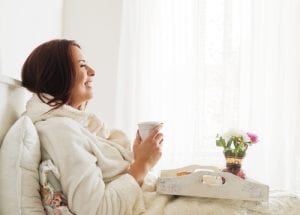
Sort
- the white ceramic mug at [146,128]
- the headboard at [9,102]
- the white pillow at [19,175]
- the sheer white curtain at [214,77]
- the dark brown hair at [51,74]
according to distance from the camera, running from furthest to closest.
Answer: the sheer white curtain at [214,77], the white ceramic mug at [146,128], the dark brown hair at [51,74], the headboard at [9,102], the white pillow at [19,175]

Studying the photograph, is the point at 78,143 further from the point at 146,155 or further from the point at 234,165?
the point at 234,165

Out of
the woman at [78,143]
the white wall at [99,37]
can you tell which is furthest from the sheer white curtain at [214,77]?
the woman at [78,143]

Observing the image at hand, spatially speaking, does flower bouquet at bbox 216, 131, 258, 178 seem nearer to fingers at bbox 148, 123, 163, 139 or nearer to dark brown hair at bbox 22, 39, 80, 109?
fingers at bbox 148, 123, 163, 139

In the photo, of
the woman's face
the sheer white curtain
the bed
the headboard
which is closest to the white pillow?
the bed

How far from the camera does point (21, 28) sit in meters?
1.86

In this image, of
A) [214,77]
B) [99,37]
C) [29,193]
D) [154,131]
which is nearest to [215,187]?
[154,131]

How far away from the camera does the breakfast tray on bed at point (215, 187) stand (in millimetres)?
1190

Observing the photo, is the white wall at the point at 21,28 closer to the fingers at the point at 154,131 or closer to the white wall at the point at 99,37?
the white wall at the point at 99,37

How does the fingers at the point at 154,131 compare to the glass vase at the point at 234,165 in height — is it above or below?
above

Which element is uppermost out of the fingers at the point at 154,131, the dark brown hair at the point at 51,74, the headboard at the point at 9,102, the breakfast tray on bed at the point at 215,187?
the dark brown hair at the point at 51,74

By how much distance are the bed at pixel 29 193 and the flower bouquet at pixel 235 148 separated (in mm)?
157

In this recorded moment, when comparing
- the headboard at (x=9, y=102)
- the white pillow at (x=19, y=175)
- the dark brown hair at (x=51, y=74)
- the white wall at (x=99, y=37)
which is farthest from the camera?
the white wall at (x=99, y=37)

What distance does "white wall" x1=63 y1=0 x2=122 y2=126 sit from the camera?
8.77ft

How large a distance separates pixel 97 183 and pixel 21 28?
107 cm
